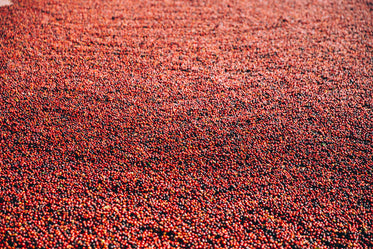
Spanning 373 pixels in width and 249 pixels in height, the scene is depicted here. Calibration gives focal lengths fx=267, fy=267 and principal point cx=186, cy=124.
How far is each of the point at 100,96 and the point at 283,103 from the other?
5.78ft

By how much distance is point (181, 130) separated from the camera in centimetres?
231

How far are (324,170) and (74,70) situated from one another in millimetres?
2526

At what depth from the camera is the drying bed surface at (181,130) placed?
5.80 ft

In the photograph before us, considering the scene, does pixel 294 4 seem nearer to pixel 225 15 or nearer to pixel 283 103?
pixel 225 15

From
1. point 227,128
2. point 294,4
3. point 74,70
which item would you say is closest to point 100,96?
point 74,70

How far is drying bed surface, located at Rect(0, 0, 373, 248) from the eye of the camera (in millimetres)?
1769

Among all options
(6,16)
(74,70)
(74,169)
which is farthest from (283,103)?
(6,16)

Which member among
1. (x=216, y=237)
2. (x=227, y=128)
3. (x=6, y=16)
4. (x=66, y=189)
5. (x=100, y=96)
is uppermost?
(x=6, y=16)

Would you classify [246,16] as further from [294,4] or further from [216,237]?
[216,237]

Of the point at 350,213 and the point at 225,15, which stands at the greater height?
the point at 225,15

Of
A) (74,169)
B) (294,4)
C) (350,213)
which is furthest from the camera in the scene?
(294,4)

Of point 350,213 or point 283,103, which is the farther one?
point 283,103

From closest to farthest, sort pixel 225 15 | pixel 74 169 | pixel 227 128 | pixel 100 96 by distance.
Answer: pixel 74 169, pixel 227 128, pixel 100 96, pixel 225 15

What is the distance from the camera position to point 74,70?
2.79 metres
